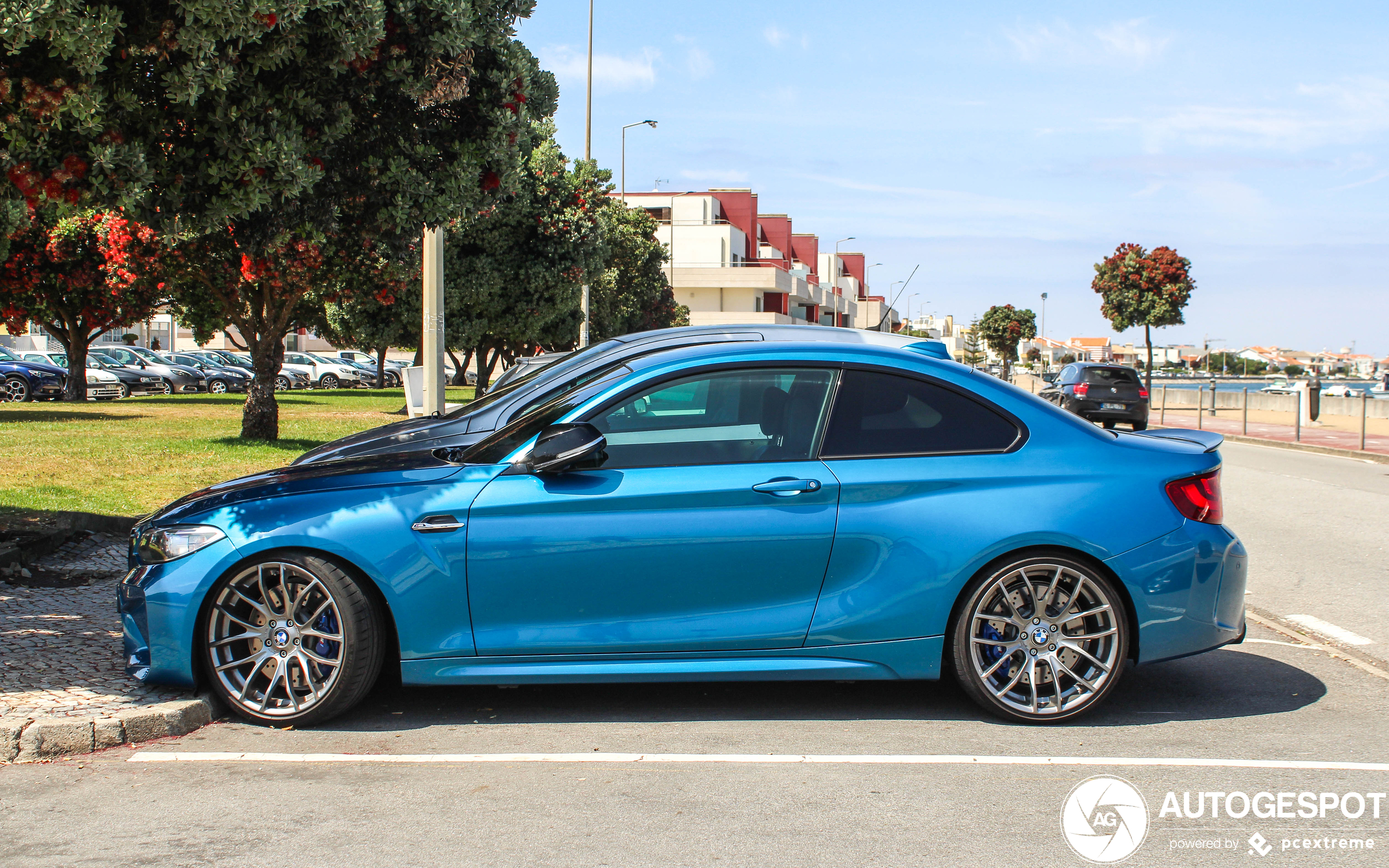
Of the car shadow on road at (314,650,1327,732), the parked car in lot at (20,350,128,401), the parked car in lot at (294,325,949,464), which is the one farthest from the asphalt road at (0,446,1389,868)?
the parked car in lot at (20,350,128,401)

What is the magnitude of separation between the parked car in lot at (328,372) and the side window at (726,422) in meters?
47.8

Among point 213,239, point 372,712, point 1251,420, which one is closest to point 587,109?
point 213,239

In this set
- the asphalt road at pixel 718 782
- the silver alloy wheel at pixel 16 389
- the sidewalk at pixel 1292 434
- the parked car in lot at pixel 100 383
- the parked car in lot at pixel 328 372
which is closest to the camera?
the asphalt road at pixel 718 782

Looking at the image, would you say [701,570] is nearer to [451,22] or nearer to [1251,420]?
[451,22]

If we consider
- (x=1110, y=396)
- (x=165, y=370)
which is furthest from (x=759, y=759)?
(x=165, y=370)

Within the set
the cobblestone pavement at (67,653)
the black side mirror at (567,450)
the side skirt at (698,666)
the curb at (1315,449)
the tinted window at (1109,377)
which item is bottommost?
the curb at (1315,449)

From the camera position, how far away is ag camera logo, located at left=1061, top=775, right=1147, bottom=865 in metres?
3.52

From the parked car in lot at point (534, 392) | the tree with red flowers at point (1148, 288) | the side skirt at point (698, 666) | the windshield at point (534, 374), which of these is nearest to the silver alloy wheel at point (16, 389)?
the windshield at point (534, 374)

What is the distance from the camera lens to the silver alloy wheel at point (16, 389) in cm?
2939

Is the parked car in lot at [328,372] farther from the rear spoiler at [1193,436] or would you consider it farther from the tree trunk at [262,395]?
the rear spoiler at [1193,436]

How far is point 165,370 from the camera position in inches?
1471

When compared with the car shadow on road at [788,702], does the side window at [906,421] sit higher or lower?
higher

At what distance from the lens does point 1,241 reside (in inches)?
376

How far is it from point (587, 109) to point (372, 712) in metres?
27.1
